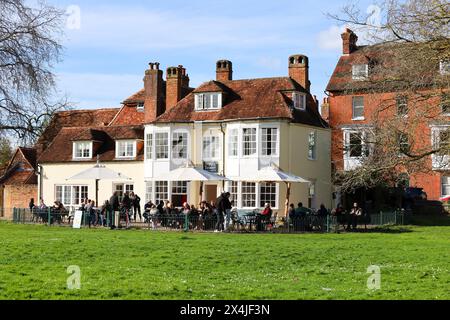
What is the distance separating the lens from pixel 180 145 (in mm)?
51656

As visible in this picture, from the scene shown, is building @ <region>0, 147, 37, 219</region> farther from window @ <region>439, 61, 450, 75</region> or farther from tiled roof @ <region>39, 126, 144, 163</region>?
window @ <region>439, 61, 450, 75</region>

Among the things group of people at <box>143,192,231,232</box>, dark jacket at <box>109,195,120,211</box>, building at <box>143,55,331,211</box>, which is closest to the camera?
group of people at <box>143,192,231,232</box>

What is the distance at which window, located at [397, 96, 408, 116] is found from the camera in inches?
1238

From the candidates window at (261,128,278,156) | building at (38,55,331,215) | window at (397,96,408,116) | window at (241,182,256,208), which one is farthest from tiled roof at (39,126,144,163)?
window at (397,96,408,116)

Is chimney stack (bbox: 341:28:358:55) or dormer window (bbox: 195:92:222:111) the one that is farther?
chimney stack (bbox: 341:28:358:55)

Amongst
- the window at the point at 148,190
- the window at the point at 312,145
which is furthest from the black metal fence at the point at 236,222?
the window at the point at 148,190

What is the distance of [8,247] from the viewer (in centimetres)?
2311

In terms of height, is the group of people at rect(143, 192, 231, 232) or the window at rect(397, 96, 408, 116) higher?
the window at rect(397, 96, 408, 116)

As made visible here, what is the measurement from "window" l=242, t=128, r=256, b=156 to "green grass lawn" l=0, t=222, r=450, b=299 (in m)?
20.7

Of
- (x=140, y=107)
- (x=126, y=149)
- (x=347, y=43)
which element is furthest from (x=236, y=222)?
(x=347, y=43)

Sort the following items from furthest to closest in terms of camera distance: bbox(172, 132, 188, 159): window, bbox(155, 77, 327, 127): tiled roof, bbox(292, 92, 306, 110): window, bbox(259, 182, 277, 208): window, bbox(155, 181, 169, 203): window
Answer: bbox(155, 181, 169, 203): window, bbox(172, 132, 188, 159): window, bbox(292, 92, 306, 110): window, bbox(155, 77, 327, 127): tiled roof, bbox(259, 182, 277, 208): window

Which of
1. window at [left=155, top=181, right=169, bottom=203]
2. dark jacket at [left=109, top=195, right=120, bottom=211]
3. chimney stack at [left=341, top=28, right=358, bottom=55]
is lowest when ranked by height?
dark jacket at [left=109, top=195, right=120, bottom=211]

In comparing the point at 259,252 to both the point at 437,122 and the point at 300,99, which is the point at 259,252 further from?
the point at 300,99

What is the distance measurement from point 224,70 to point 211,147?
7023mm
